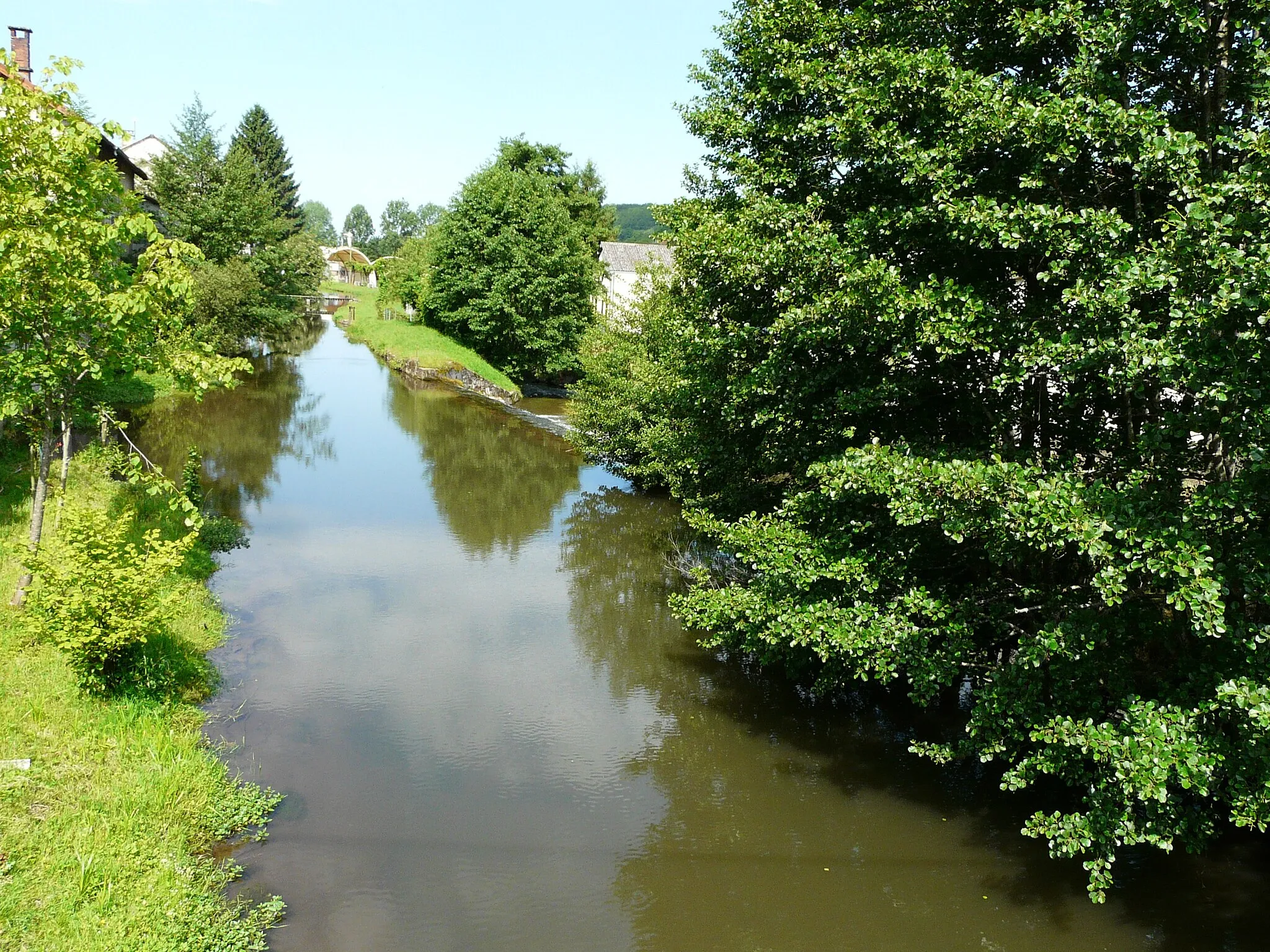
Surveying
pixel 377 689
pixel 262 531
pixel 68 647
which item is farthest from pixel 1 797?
pixel 262 531

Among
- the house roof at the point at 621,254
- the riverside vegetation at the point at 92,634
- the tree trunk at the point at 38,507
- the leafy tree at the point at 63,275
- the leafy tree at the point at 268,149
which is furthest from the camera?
the leafy tree at the point at 268,149

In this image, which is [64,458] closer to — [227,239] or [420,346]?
[227,239]

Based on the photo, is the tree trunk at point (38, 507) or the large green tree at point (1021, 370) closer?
the large green tree at point (1021, 370)

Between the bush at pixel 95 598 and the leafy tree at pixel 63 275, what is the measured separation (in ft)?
6.14

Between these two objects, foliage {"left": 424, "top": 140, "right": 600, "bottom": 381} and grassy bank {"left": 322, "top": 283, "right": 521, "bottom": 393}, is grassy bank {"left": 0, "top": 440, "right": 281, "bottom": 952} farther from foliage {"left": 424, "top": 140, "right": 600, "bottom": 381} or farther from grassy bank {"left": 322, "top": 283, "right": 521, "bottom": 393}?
foliage {"left": 424, "top": 140, "right": 600, "bottom": 381}

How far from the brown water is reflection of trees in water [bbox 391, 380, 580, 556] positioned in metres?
2.83

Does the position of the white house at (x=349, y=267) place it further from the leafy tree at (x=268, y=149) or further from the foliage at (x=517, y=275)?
the foliage at (x=517, y=275)

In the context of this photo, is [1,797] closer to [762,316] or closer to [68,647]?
[68,647]

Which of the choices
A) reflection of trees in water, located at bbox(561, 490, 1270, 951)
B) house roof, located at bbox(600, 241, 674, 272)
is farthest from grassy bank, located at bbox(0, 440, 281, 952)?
house roof, located at bbox(600, 241, 674, 272)

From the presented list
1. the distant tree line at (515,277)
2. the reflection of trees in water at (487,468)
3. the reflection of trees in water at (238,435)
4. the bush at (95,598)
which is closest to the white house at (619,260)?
the distant tree line at (515,277)

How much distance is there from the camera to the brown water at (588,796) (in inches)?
368

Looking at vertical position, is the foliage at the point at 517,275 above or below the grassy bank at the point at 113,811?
above

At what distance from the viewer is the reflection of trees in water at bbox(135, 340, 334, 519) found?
25922 mm

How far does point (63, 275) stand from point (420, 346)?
43.3m
